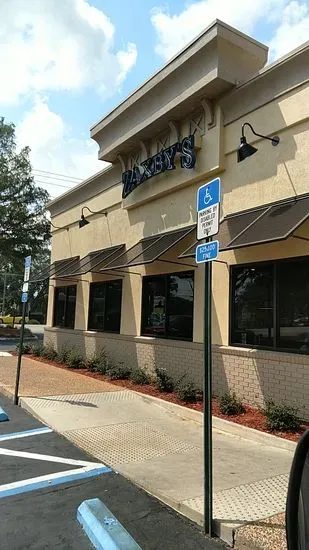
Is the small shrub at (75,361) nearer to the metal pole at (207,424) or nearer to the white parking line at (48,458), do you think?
the white parking line at (48,458)

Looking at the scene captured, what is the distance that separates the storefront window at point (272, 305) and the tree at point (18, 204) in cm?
2058

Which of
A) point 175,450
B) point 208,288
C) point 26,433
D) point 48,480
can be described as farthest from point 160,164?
point 48,480

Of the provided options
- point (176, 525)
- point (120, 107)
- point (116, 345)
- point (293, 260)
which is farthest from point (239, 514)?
point (120, 107)

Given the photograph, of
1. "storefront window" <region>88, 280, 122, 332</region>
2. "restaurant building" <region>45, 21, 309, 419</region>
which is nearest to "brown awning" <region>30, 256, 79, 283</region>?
"restaurant building" <region>45, 21, 309, 419</region>

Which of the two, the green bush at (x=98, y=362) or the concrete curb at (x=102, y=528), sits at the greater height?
the green bush at (x=98, y=362)

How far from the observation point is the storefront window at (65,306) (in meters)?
17.3

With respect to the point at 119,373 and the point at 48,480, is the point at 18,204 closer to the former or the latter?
the point at 119,373

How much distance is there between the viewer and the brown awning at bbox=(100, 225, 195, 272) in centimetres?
1063

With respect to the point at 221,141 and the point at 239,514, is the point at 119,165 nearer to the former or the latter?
the point at 221,141

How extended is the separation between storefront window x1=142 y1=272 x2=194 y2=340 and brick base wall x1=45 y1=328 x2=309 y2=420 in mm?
293

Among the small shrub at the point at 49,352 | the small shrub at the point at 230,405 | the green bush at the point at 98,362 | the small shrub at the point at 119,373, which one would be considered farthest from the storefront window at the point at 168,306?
the small shrub at the point at 49,352

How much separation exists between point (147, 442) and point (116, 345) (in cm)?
684

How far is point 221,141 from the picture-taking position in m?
9.89

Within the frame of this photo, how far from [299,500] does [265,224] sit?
5.86 meters
